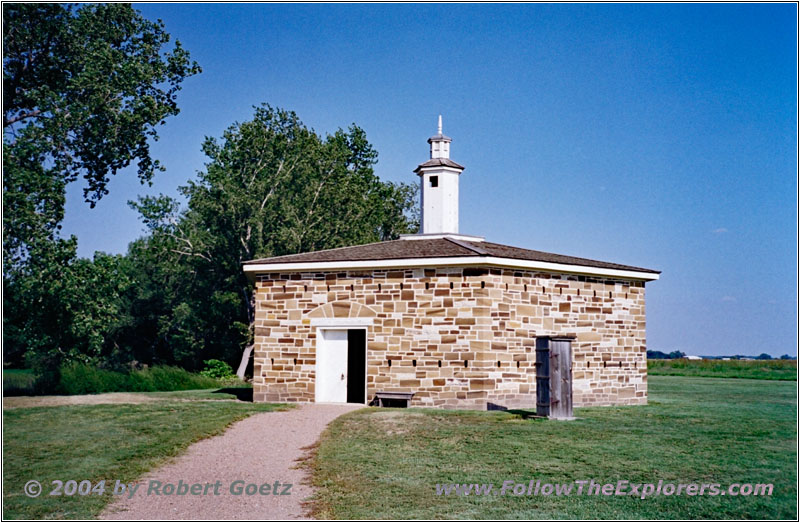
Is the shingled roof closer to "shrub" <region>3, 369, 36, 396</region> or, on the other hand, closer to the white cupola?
the white cupola

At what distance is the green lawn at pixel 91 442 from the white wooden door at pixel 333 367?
170 cm

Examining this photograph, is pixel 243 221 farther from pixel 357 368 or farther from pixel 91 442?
pixel 91 442

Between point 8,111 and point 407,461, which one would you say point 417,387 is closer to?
point 407,461

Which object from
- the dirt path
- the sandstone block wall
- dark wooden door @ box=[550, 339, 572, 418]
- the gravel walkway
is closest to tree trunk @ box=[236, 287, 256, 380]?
the dirt path

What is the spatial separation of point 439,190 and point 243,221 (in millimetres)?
13661

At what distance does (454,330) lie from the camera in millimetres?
18828

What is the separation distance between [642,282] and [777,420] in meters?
6.23

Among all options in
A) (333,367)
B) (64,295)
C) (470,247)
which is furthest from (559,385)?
(64,295)

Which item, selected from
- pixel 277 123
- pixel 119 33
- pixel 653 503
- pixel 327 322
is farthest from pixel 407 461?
pixel 277 123

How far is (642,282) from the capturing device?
73.3 ft

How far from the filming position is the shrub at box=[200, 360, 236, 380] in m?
34.5

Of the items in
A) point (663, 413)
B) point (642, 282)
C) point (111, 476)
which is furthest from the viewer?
point (642, 282)

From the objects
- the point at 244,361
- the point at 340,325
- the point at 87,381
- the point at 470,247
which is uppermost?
the point at 470,247

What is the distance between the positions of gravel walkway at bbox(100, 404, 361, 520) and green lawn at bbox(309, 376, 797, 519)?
0.40 metres
